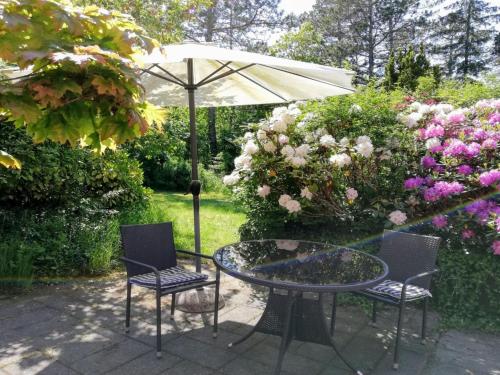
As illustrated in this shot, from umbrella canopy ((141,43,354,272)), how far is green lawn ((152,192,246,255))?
1.38m

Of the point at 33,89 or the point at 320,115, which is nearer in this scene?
the point at 33,89

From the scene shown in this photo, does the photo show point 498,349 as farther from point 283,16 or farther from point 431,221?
point 283,16

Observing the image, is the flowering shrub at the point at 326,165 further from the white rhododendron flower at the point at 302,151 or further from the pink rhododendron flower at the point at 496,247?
the pink rhododendron flower at the point at 496,247

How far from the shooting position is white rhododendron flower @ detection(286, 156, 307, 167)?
3990mm

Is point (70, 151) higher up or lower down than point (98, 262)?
higher up

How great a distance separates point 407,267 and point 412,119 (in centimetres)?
161

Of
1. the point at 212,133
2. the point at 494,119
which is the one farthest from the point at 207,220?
the point at 212,133

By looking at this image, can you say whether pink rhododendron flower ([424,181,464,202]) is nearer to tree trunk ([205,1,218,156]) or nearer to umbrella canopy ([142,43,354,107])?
umbrella canopy ([142,43,354,107])

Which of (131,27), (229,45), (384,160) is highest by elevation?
(229,45)

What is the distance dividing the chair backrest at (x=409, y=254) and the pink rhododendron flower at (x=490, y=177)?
751mm

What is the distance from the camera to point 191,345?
3.08 meters

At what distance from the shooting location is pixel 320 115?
464 centimetres

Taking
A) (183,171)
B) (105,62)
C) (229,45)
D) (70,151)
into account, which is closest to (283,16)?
(229,45)

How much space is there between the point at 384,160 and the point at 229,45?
17.8 m
